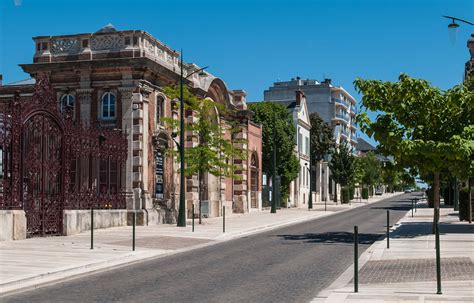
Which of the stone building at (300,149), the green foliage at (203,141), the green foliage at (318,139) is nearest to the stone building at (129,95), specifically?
the green foliage at (203,141)

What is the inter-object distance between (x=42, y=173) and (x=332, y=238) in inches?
413

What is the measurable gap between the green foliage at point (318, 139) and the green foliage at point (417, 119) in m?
53.9

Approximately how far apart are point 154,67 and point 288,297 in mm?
23194

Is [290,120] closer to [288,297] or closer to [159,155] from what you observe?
[159,155]

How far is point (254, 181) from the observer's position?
51938mm

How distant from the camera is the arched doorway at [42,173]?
73.8ft

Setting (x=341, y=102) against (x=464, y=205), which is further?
(x=341, y=102)

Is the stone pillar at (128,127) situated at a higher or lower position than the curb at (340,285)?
higher

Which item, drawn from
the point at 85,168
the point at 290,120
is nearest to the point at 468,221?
the point at 85,168

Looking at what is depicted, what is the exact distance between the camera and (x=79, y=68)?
1292 inches

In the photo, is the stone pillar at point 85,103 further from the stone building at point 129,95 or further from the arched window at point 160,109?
the arched window at point 160,109

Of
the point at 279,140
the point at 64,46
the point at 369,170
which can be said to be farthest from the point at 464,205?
the point at 369,170

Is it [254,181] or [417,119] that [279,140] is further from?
[417,119]

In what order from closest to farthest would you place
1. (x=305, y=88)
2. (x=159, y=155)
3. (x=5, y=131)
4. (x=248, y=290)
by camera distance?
1. (x=248, y=290)
2. (x=5, y=131)
3. (x=159, y=155)
4. (x=305, y=88)
